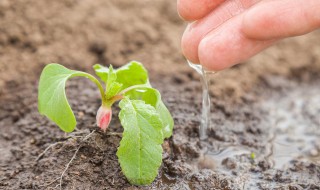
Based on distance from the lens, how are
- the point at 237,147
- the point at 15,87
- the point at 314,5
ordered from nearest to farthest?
the point at 314,5, the point at 237,147, the point at 15,87

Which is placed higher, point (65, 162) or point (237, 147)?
point (237, 147)

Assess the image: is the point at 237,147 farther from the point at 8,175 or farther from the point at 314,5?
the point at 8,175

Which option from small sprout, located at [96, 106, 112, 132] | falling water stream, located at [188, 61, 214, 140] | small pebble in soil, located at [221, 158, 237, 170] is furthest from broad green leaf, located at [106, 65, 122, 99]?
small pebble in soil, located at [221, 158, 237, 170]

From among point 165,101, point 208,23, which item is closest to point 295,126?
point 165,101

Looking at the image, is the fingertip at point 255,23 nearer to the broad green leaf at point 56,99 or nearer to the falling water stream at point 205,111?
the falling water stream at point 205,111

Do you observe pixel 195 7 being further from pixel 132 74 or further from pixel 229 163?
pixel 229 163

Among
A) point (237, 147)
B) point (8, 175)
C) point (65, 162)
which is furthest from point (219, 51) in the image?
point (8, 175)

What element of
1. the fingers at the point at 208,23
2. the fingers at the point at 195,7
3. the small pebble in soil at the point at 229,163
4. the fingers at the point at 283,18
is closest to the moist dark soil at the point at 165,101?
the small pebble in soil at the point at 229,163

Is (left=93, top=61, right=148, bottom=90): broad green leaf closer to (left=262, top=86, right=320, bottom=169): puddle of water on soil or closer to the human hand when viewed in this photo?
the human hand
